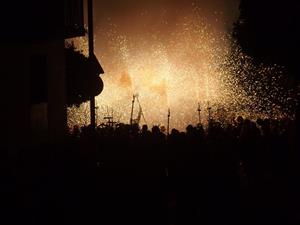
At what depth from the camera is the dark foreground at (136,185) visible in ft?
27.3

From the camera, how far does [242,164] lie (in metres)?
11.6

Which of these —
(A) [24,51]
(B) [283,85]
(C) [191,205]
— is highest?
(B) [283,85]

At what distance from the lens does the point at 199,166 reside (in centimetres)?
891

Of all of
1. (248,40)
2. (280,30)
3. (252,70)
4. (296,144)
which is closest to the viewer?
(296,144)

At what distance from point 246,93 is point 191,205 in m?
40.6

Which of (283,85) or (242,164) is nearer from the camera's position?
(242,164)

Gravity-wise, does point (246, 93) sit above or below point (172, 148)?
above

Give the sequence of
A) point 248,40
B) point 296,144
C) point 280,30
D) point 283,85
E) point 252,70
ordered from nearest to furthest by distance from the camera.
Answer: point 296,144 → point 280,30 → point 248,40 → point 283,85 → point 252,70

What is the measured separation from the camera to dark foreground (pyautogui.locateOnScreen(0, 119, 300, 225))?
8306 millimetres

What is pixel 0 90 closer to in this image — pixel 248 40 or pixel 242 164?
pixel 242 164

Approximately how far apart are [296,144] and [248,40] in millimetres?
21102

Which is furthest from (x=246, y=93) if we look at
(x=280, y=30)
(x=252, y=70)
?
(x=280, y=30)

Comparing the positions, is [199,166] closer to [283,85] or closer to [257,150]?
[257,150]

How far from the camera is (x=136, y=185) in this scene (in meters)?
8.78
